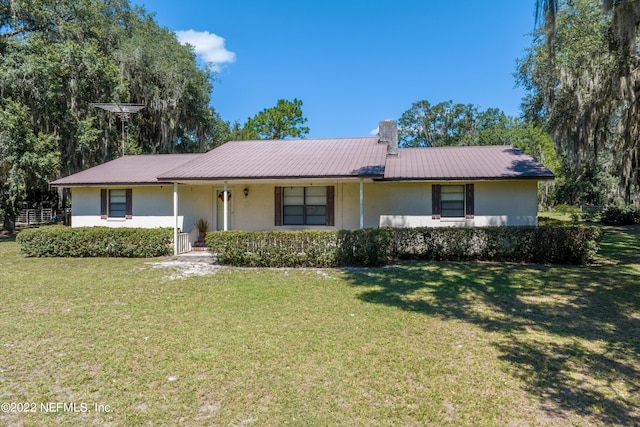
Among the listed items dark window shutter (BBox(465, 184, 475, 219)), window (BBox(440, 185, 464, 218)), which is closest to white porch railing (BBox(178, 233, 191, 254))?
window (BBox(440, 185, 464, 218))

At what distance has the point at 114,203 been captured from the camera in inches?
524

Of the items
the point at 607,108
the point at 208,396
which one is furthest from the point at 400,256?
the point at 607,108

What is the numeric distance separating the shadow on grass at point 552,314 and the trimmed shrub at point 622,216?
14.5 metres

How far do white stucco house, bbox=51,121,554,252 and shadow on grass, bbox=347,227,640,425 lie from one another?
3.08 meters

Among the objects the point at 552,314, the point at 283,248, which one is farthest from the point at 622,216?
the point at 283,248

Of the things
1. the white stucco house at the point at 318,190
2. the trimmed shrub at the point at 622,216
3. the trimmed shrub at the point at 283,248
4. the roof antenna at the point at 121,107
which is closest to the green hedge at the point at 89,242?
the white stucco house at the point at 318,190

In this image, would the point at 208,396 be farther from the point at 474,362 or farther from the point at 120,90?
the point at 120,90

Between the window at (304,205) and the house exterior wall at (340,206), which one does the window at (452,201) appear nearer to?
the house exterior wall at (340,206)

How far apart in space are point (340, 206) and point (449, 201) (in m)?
3.75

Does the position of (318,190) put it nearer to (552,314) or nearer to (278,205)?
(278,205)

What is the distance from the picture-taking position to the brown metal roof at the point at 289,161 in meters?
11.0

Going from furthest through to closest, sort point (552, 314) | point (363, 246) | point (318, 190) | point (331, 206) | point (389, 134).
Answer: point (389, 134)
point (318, 190)
point (331, 206)
point (363, 246)
point (552, 314)

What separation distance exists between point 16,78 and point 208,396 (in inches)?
722

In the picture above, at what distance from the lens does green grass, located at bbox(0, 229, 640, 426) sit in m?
2.97
